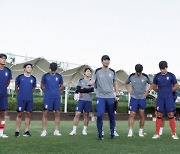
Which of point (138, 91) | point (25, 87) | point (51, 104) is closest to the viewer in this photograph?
point (25, 87)

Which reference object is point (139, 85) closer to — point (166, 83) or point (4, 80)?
point (166, 83)

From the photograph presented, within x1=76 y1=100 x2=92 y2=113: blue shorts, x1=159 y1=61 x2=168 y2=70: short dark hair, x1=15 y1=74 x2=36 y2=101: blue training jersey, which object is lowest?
x1=76 y1=100 x2=92 y2=113: blue shorts

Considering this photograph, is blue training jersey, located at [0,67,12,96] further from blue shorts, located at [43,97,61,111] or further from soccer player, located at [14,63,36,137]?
blue shorts, located at [43,97,61,111]

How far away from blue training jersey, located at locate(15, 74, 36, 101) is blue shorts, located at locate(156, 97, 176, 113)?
126 inches

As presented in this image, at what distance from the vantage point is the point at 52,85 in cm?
980

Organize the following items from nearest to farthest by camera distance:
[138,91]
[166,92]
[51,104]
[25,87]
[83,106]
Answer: [166,92] → [25,87] → [51,104] → [138,91] → [83,106]

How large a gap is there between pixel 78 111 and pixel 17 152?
15.2 feet

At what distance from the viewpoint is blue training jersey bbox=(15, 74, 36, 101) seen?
30.8 ft

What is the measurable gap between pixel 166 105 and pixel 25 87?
352 centimetres

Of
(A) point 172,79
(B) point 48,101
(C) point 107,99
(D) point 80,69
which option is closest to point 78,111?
(B) point 48,101

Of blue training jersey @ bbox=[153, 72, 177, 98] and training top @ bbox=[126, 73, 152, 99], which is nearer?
blue training jersey @ bbox=[153, 72, 177, 98]

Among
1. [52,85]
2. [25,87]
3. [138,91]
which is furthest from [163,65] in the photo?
[25,87]

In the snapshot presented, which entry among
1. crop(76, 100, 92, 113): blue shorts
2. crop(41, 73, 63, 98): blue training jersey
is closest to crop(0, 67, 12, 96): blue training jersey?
crop(41, 73, 63, 98): blue training jersey

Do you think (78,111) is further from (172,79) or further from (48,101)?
(172,79)
